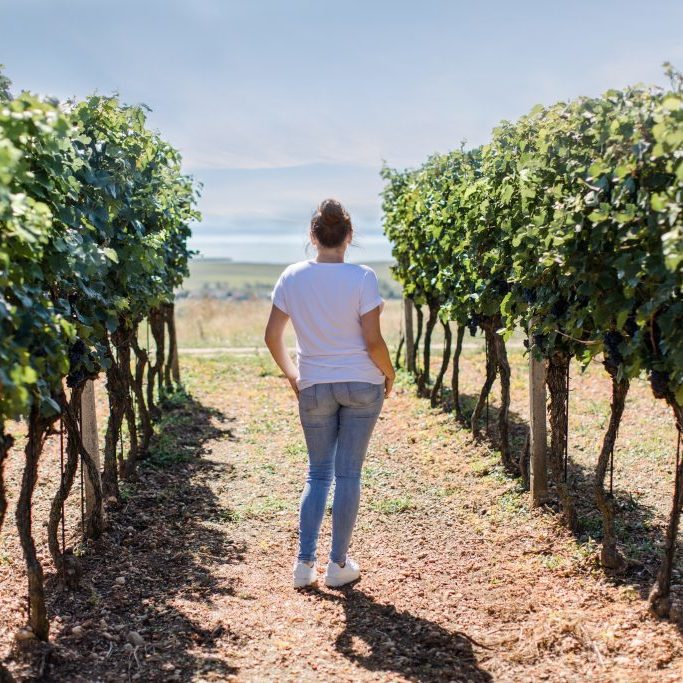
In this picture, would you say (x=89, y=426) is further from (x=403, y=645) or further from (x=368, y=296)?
(x=403, y=645)

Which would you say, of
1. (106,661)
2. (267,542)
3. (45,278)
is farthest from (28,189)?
(267,542)

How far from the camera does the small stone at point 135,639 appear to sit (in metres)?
3.95

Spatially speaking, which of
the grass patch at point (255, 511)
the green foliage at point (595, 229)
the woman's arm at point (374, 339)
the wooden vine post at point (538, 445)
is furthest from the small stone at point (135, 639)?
the wooden vine post at point (538, 445)

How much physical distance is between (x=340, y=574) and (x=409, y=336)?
766 centimetres

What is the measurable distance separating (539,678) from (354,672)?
79 centimetres

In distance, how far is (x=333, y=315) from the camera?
13.9 ft

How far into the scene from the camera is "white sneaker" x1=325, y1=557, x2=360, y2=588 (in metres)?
4.66

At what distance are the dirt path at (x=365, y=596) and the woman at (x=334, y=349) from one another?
2.21 feet

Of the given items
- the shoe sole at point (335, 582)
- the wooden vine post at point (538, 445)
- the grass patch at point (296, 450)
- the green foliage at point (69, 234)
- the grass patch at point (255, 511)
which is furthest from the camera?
the grass patch at point (296, 450)

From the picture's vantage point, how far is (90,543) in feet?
17.4

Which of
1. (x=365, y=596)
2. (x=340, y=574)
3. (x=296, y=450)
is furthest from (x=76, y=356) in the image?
(x=296, y=450)

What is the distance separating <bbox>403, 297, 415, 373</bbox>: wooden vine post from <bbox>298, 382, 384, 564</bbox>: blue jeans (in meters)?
7.54

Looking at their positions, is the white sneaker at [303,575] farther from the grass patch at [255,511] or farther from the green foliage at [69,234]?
the green foliage at [69,234]

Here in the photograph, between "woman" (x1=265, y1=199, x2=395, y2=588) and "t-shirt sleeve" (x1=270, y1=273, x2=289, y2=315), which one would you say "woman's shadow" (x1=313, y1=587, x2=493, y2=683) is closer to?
"woman" (x1=265, y1=199, x2=395, y2=588)
